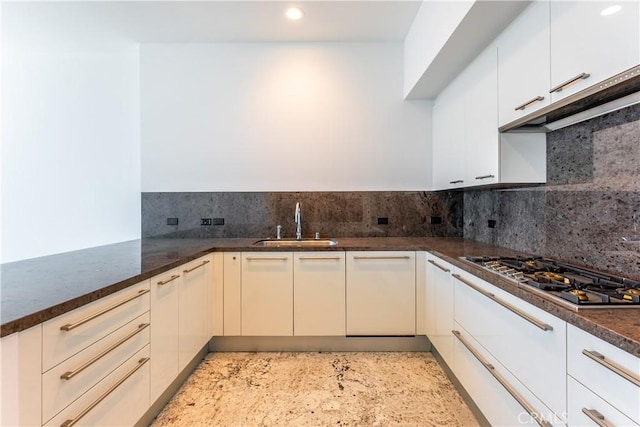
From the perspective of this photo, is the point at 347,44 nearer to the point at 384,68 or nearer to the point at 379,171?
the point at 384,68

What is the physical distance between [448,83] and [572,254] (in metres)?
1.63

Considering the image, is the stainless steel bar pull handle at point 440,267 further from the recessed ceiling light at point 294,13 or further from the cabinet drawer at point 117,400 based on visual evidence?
the recessed ceiling light at point 294,13

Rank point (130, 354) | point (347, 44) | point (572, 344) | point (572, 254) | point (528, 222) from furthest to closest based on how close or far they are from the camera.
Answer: point (347, 44), point (528, 222), point (572, 254), point (130, 354), point (572, 344)

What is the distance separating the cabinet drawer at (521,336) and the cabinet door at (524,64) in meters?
0.93

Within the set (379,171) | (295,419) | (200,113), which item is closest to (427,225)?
(379,171)

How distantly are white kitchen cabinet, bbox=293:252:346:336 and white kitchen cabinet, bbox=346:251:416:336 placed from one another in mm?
76

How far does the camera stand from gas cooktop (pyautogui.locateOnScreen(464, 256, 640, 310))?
995 mm

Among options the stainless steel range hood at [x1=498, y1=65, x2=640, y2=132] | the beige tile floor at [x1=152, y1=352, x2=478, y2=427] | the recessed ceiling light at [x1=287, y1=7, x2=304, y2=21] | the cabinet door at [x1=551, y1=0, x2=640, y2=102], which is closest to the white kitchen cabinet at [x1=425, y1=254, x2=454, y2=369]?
the beige tile floor at [x1=152, y1=352, x2=478, y2=427]

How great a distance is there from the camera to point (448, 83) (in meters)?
2.58

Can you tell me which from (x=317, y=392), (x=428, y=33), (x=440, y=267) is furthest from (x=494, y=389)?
(x=428, y=33)

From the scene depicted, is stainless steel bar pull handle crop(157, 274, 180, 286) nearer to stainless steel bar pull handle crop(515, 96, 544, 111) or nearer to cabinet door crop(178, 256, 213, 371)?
cabinet door crop(178, 256, 213, 371)

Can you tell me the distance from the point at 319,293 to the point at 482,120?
1698 millimetres

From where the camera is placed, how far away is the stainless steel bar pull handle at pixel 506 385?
110 cm

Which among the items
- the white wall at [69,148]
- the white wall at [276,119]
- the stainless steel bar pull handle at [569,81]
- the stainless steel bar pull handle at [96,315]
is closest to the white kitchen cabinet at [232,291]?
the white wall at [276,119]
